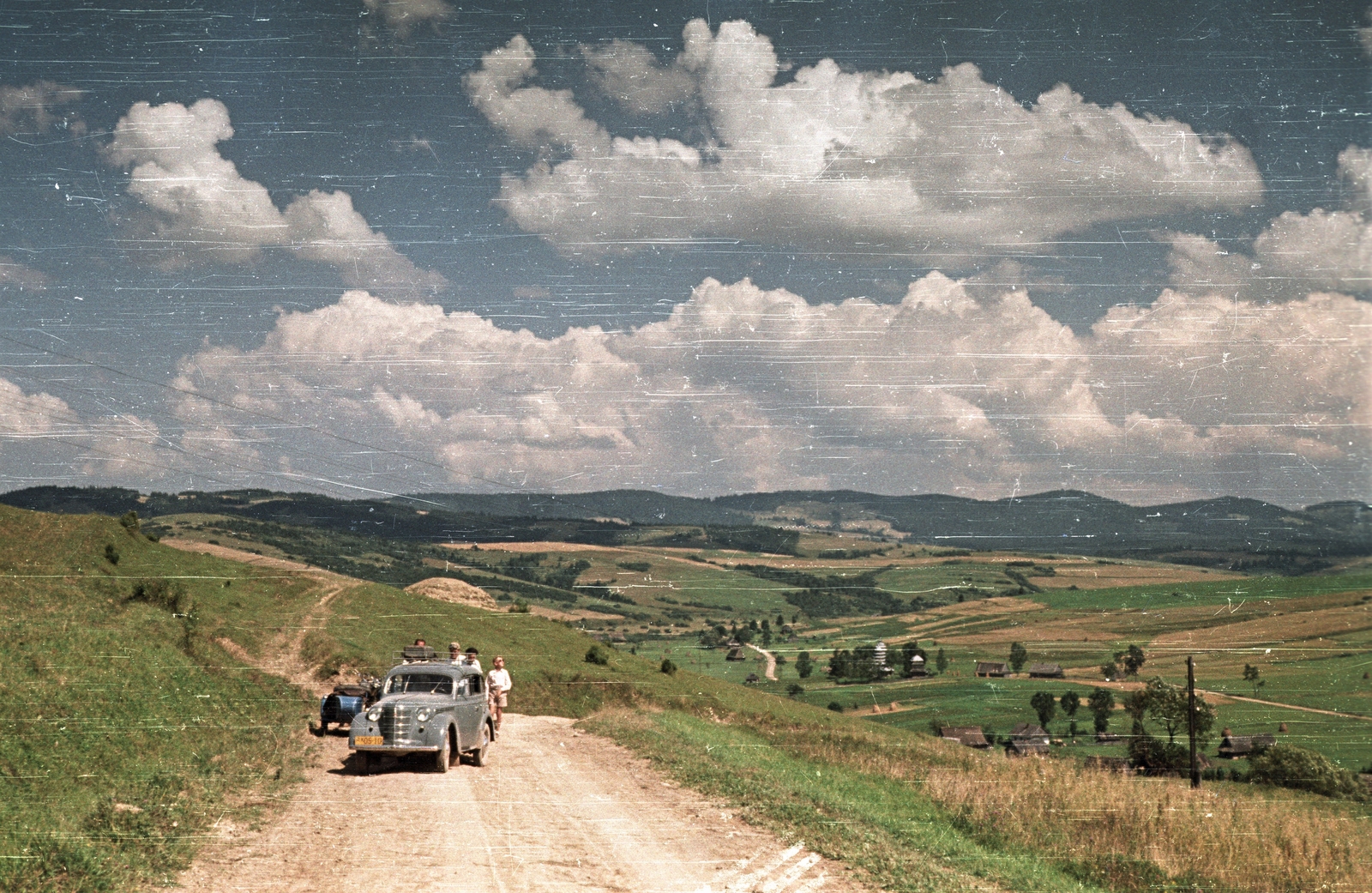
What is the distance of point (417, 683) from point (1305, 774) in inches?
2601

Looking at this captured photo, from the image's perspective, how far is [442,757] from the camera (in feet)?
57.2

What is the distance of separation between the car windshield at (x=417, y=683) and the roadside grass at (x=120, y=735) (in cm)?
249

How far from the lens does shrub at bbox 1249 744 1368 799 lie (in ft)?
191

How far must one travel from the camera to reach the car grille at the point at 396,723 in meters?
17.4

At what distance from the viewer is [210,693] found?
2489 cm

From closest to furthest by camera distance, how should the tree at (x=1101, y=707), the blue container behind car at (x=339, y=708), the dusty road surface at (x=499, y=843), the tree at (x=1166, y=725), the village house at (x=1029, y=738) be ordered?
the dusty road surface at (x=499, y=843), the blue container behind car at (x=339, y=708), the tree at (x=1166, y=725), the village house at (x=1029, y=738), the tree at (x=1101, y=707)

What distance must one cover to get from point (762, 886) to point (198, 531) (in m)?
192

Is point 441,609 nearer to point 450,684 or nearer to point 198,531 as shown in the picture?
point 450,684

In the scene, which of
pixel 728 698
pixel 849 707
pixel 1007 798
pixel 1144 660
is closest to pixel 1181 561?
pixel 1144 660

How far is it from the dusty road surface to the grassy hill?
797 mm

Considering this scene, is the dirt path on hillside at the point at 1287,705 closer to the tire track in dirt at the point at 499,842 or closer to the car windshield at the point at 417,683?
the tire track in dirt at the point at 499,842

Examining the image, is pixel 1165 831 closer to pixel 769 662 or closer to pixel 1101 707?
pixel 1101 707

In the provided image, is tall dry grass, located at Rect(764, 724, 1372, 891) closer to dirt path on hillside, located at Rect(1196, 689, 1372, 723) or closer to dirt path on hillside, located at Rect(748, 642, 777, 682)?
dirt path on hillside, located at Rect(1196, 689, 1372, 723)

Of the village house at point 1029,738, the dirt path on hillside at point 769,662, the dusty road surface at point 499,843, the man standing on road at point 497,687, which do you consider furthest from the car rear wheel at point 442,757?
the dirt path on hillside at point 769,662
